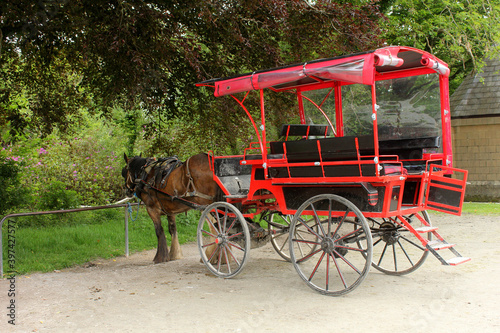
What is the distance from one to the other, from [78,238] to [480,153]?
1451 cm

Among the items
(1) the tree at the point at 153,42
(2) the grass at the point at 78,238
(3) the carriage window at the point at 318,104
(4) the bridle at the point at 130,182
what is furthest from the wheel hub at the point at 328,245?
(2) the grass at the point at 78,238

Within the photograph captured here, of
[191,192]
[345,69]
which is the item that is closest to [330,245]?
[345,69]

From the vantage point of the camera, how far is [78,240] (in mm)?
8953

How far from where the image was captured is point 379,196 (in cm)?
504

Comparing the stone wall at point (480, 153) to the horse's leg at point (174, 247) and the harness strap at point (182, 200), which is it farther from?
the harness strap at point (182, 200)

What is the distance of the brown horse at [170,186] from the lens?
22.5ft

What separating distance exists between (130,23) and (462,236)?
6969mm

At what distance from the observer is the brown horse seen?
22.5 feet

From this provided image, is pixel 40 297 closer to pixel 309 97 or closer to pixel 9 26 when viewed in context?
pixel 309 97

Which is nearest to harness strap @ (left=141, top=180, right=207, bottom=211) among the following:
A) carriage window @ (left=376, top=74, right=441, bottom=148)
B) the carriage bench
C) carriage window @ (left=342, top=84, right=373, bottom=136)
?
the carriage bench

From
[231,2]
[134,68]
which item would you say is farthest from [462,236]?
[134,68]

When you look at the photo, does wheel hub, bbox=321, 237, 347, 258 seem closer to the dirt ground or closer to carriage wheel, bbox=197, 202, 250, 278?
the dirt ground

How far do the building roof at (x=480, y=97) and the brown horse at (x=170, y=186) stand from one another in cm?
1347

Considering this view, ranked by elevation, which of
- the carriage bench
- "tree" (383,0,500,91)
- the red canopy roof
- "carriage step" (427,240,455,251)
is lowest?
"carriage step" (427,240,455,251)
